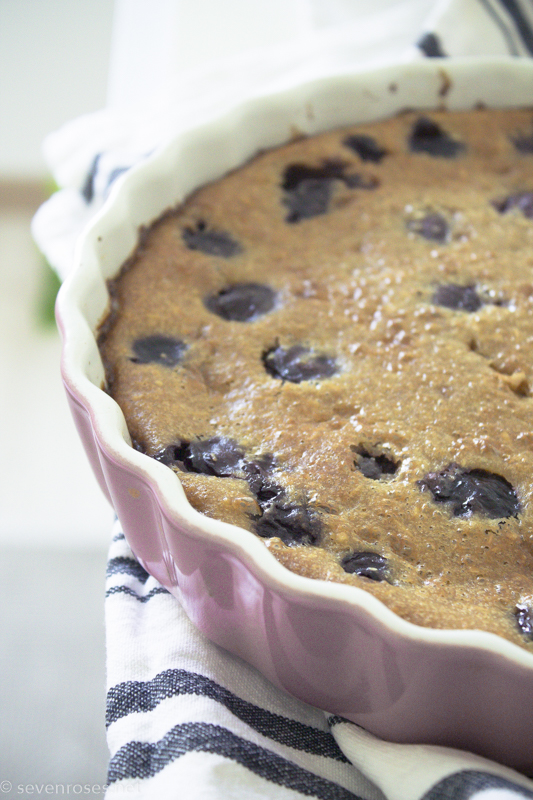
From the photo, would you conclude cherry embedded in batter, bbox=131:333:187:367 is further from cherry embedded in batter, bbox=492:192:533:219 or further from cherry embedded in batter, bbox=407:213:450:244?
cherry embedded in batter, bbox=492:192:533:219

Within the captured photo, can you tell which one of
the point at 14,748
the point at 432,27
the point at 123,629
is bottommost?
the point at 14,748

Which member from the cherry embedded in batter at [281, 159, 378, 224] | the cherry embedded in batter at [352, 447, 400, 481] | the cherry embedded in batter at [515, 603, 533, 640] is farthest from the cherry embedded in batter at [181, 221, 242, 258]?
the cherry embedded in batter at [515, 603, 533, 640]

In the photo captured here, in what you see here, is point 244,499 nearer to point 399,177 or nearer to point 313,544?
point 313,544

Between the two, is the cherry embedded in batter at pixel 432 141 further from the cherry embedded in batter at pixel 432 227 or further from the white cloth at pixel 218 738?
the white cloth at pixel 218 738

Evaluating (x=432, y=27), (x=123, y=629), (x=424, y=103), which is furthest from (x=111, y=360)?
(x=432, y=27)

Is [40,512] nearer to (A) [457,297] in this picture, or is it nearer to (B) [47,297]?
(B) [47,297]

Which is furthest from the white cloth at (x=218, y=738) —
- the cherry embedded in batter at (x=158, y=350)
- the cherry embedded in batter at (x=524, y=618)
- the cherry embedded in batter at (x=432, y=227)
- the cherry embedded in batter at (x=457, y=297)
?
the cherry embedded in batter at (x=432, y=227)
